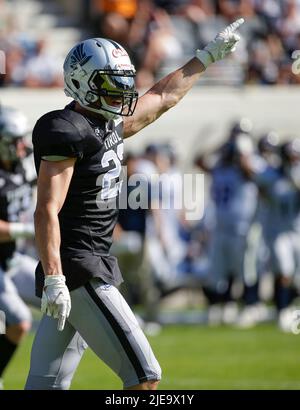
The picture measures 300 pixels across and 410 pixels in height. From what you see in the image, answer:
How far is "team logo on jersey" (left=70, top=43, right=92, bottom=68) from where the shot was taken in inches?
193

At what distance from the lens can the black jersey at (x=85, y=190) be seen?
4613mm

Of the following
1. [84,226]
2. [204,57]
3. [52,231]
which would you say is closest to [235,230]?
[204,57]

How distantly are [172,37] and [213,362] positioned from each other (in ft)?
22.2

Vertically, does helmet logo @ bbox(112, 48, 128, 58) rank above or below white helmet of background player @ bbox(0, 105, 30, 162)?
above

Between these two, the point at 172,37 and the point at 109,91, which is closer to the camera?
the point at 109,91

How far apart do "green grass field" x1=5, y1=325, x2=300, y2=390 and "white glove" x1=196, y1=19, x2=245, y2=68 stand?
8.23 feet

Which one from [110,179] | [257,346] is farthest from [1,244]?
[257,346]

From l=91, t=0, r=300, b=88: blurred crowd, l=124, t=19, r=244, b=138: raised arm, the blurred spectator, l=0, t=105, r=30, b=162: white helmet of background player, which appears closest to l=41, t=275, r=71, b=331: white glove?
l=124, t=19, r=244, b=138: raised arm

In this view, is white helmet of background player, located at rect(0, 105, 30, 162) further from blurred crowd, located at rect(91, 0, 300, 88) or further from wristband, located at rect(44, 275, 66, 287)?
blurred crowd, located at rect(91, 0, 300, 88)

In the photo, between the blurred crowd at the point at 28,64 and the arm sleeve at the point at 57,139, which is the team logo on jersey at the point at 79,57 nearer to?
the arm sleeve at the point at 57,139

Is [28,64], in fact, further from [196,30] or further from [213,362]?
[213,362]

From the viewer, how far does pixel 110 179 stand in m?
4.85

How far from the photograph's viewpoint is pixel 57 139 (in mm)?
4562

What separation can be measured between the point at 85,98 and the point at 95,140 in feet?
0.85
